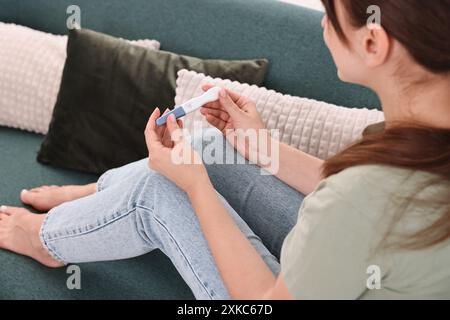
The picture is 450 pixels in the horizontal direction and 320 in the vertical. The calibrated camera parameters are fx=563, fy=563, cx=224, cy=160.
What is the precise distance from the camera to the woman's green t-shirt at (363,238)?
65 cm

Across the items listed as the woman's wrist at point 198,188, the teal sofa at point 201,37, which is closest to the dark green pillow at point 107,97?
the teal sofa at point 201,37

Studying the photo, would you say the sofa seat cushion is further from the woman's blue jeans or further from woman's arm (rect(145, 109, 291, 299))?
woman's arm (rect(145, 109, 291, 299))

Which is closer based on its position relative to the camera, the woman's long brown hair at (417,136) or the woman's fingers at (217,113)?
the woman's long brown hair at (417,136)

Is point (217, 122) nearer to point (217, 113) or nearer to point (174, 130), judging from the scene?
point (217, 113)

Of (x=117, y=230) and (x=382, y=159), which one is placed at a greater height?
(x=382, y=159)

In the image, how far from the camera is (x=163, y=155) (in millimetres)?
931

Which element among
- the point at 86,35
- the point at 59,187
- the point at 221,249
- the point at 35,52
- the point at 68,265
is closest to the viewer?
the point at 221,249

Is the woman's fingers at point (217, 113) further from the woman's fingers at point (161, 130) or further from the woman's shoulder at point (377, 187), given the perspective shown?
the woman's shoulder at point (377, 187)

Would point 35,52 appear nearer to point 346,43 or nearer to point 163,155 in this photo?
point 163,155

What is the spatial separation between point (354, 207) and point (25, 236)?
0.72 metres

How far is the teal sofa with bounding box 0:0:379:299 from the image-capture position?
55.1 inches

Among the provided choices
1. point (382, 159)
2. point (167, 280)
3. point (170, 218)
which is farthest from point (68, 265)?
point (382, 159)

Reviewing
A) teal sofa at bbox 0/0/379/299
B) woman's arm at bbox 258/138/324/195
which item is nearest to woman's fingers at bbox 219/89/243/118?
woman's arm at bbox 258/138/324/195

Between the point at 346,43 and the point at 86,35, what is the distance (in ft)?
2.76
